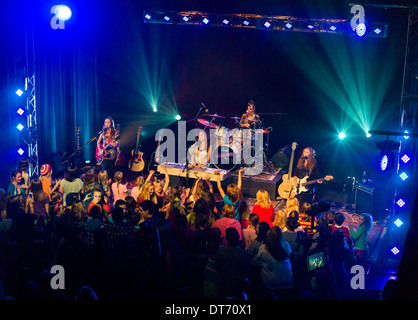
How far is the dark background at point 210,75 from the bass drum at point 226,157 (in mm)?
1579

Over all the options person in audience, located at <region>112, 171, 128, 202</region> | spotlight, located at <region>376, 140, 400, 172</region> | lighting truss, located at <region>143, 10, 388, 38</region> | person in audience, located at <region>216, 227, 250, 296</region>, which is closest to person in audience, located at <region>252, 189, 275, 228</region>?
person in audience, located at <region>216, 227, 250, 296</region>

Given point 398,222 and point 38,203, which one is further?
point 398,222

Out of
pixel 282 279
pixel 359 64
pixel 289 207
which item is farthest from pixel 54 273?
pixel 359 64

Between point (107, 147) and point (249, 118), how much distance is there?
12.9 feet

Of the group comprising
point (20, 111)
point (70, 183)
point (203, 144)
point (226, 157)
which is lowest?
point (70, 183)

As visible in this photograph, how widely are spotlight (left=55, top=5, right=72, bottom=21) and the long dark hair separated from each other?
25.9 ft

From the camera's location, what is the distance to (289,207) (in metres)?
7.60

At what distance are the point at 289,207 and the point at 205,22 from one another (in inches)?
204

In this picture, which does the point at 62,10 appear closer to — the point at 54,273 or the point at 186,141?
the point at 186,141

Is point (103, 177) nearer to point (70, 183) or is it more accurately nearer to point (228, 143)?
point (70, 183)

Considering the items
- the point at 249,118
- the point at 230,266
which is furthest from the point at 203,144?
the point at 230,266

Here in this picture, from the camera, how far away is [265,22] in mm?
9828

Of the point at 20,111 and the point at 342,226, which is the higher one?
the point at 20,111
